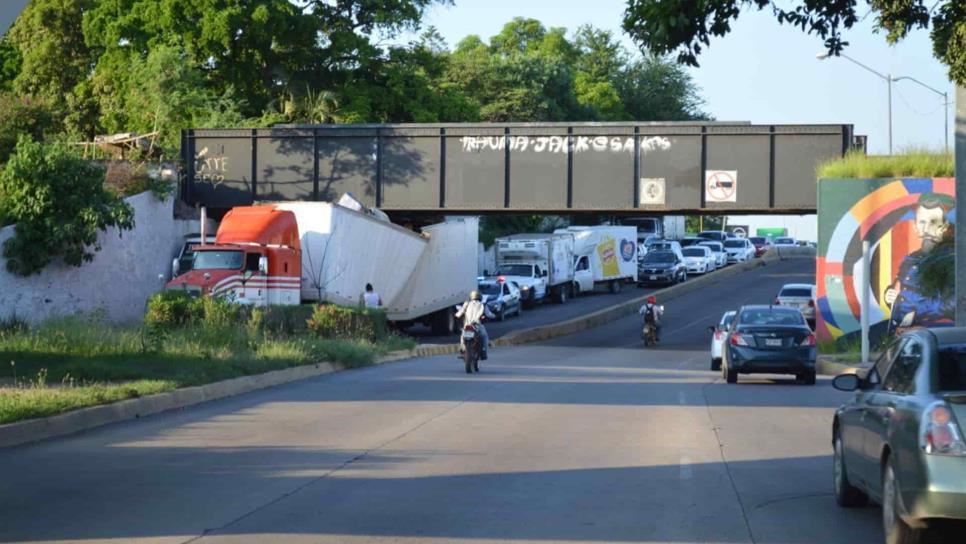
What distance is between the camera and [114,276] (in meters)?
39.9

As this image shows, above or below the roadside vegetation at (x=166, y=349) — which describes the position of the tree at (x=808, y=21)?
above

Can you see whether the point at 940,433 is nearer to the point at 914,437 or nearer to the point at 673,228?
the point at 914,437

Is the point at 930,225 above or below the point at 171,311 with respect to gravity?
above

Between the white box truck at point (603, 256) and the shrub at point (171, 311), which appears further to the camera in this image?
the white box truck at point (603, 256)

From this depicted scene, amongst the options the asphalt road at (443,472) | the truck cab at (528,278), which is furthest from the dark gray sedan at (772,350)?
the truck cab at (528,278)

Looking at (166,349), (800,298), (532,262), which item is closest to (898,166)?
(800,298)

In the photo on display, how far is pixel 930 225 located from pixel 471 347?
1611 cm

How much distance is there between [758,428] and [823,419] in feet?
6.30

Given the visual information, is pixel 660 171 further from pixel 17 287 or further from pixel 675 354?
pixel 17 287

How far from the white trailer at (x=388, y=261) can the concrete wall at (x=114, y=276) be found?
18.8ft

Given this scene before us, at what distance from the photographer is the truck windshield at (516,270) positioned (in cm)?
6034

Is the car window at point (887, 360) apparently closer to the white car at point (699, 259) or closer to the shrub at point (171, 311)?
the shrub at point (171, 311)

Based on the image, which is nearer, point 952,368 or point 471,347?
point 952,368

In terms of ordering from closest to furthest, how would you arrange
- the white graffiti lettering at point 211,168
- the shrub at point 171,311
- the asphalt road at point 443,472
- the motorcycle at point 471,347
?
the asphalt road at point 443,472 → the motorcycle at point 471,347 → the shrub at point 171,311 → the white graffiti lettering at point 211,168
